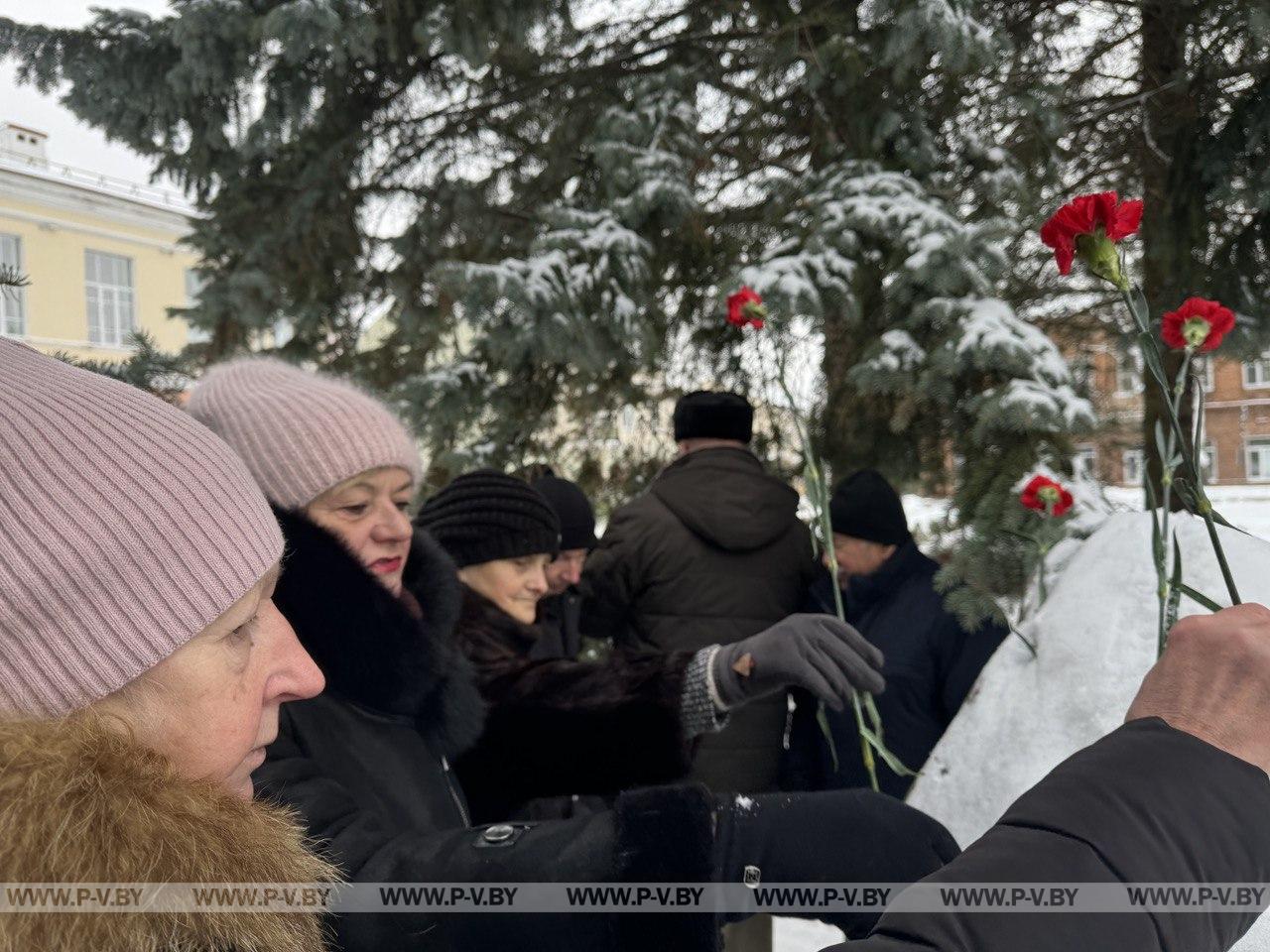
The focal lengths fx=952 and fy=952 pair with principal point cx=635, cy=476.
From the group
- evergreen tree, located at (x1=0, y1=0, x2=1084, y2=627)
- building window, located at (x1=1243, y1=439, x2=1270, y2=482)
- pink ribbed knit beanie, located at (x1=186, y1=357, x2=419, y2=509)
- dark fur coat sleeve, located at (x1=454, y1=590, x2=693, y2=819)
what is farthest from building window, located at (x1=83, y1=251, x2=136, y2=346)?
building window, located at (x1=1243, y1=439, x2=1270, y2=482)

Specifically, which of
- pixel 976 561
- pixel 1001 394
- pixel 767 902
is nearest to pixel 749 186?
pixel 1001 394

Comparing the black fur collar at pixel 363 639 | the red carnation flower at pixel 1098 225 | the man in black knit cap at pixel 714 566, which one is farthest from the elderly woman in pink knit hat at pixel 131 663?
the man in black knit cap at pixel 714 566

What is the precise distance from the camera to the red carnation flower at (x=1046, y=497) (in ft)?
6.54

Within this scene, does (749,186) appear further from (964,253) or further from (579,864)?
(579,864)

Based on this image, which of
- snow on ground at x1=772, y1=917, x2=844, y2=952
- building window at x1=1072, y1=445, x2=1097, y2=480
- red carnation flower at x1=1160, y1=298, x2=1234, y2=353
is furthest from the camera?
snow on ground at x1=772, y1=917, x2=844, y2=952

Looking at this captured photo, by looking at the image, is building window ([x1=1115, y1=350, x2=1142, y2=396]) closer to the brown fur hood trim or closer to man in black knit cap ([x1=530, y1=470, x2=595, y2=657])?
man in black knit cap ([x1=530, y1=470, x2=595, y2=657])

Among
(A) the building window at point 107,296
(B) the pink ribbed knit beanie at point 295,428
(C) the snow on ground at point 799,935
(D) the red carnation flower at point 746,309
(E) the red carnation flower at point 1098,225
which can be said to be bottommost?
(C) the snow on ground at point 799,935

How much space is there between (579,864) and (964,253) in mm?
2285

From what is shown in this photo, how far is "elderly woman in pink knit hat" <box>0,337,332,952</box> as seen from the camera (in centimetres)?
60

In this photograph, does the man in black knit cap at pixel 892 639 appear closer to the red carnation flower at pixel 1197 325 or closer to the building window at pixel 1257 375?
the red carnation flower at pixel 1197 325

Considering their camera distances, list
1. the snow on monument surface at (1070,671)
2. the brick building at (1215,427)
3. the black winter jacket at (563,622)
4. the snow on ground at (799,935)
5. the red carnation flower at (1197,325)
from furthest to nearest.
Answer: the black winter jacket at (563,622) < the brick building at (1215,427) < the snow on ground at (799,935) < the snow on monument surface at (1070,671) < the red carnation flower at (1197,325)

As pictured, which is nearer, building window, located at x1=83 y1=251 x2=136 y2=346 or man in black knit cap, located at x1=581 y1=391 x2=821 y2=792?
man in black knit cap, located at x1=581 y1=391 x2=821 y2=792

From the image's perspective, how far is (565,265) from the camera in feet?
10.4

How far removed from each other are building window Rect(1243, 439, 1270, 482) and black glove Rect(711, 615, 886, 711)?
2.47 meters
